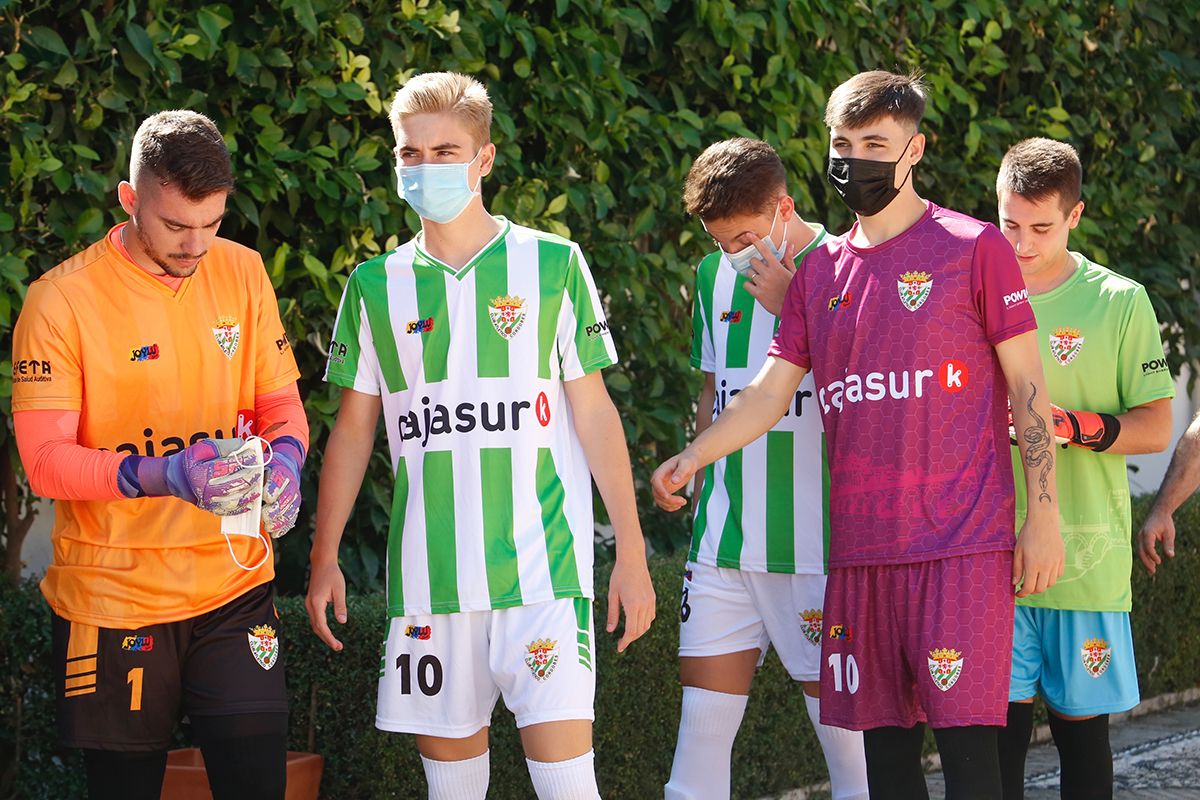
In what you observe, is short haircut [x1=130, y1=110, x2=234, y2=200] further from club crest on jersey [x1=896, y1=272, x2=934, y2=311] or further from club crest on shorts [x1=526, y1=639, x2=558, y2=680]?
club crest on jersey [x1=896, y1=272, x2=934, y2=311]

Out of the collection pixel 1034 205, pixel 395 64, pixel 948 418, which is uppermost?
pixel 395 64

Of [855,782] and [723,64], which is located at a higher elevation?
[723,64]

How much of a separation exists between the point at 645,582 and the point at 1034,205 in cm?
164

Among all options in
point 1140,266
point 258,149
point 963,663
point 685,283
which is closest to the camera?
point 963,663

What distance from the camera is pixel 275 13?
4773mm

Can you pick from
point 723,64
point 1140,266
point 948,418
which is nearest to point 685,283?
point 723,64

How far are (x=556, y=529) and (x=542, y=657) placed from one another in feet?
1.01

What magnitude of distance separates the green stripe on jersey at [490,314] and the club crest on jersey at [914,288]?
3.17 ft

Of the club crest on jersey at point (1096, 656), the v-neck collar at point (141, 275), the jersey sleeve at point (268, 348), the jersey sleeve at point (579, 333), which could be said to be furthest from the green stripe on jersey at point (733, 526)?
the v-neck collar at point (141, 275)

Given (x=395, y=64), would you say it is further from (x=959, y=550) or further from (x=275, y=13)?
(x=959, y=550)

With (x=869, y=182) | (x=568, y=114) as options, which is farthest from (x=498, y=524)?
(x=568, y=114)

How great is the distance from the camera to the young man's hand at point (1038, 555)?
12.0ft

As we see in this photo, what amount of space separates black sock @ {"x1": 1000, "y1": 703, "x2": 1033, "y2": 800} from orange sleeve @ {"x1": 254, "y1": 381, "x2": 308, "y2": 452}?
2.12m

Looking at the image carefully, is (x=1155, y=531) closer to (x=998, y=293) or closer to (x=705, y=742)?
(x=998, y=293)
